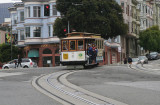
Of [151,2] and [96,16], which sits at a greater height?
[151,2]

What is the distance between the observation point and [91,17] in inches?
1676

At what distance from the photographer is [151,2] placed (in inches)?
3627

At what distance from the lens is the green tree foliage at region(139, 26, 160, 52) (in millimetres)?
70500

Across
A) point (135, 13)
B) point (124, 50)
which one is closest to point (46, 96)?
point (124, 50)

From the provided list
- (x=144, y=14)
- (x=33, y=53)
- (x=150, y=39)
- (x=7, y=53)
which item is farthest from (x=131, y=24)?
(x=7, y=53)

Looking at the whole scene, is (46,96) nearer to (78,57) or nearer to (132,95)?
(132,95)

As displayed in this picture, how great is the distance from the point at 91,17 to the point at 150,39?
101 feet

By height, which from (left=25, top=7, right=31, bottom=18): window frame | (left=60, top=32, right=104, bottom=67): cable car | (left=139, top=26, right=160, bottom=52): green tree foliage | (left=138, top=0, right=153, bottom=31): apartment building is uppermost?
(left=138, top=0, right=153, bottom=31): apartment building

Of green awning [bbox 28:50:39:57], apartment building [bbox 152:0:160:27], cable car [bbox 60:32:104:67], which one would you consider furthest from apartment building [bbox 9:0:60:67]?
apartment building [bbox 152:0:160:27]

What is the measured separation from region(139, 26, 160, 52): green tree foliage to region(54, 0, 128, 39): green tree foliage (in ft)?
82.9

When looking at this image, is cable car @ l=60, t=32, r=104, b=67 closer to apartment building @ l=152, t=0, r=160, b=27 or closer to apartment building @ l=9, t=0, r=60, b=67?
apartment building @ l=9, t=0, r=60, b=67

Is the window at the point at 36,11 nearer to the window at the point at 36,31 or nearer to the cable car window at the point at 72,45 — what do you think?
the window at the point at 36,31

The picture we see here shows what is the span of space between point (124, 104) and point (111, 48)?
5248 centimetres

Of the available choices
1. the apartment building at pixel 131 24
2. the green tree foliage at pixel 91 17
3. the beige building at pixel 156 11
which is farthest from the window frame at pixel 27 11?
the beige building at pixel 156 11
